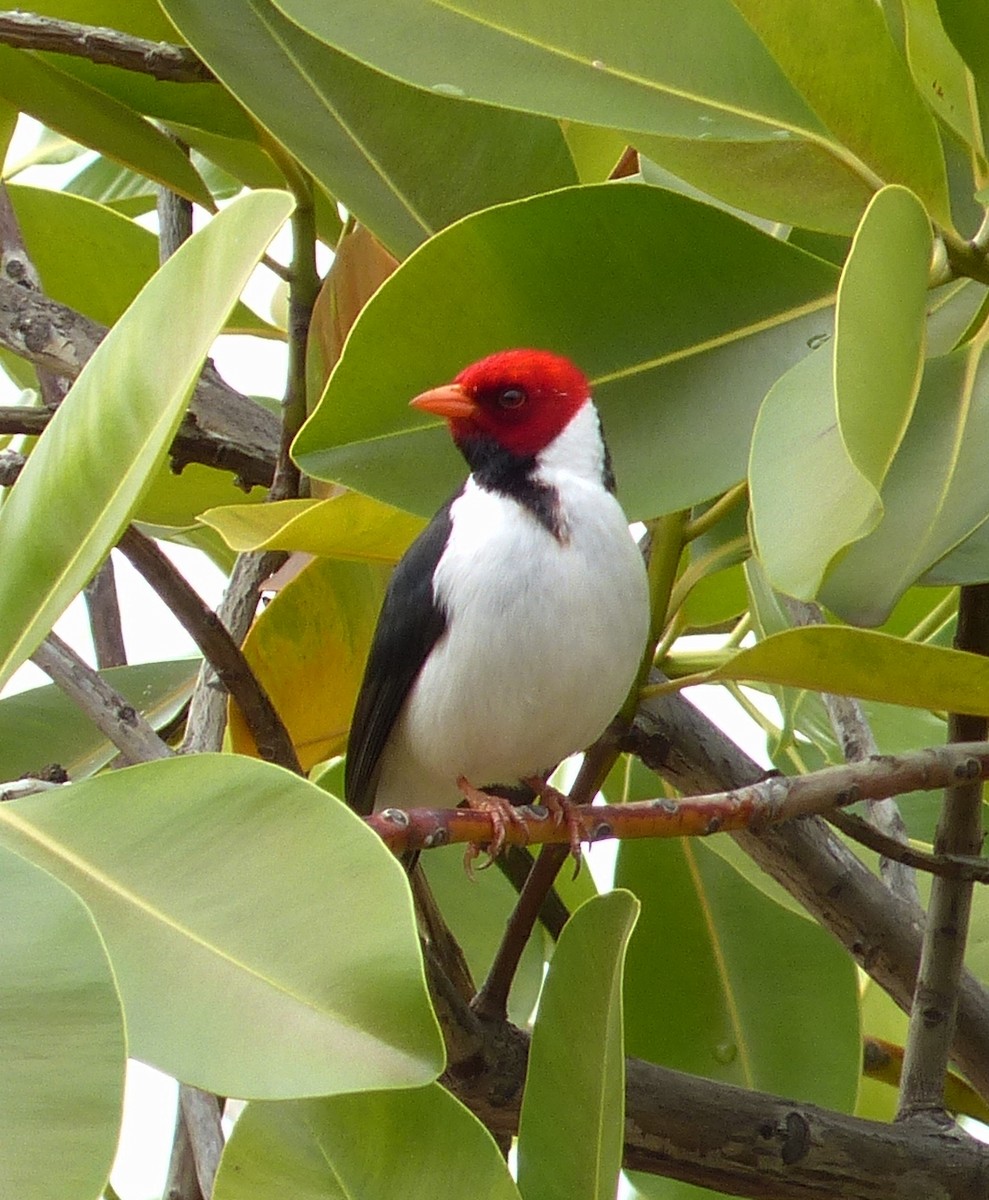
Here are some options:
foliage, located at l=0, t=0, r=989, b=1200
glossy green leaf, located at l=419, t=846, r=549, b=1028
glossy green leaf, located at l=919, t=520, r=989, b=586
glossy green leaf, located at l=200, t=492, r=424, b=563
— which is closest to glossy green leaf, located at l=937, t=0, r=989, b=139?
foliage, located at l=0, t=0, r=989, b=1200

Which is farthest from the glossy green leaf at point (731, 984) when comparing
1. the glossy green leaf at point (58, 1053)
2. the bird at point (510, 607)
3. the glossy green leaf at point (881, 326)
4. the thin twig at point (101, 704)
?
the glossy green leaf at point (58, 1053)

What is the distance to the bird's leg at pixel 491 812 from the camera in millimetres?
1480

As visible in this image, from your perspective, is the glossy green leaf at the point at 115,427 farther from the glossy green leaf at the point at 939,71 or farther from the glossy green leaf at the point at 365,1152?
the glossy green leaf at the point at 939,71

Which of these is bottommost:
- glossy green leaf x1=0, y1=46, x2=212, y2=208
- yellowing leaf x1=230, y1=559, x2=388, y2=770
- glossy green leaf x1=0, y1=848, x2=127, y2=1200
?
glossy green leaf x1=0, y1=848, x2=127, y2=1200

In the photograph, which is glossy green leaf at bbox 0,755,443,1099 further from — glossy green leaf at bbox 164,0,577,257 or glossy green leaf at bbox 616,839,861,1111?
glossy green leaf at bbox 616,839,861,1111

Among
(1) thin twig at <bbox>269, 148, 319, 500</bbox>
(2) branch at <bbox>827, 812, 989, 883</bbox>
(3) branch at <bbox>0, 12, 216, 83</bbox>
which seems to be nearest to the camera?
(2) branch at <bbox>827, 812, 989, 883</bbox>

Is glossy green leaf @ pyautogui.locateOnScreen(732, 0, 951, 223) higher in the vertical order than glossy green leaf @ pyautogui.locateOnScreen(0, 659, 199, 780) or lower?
→ higher

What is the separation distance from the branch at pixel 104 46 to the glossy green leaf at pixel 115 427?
613 millimetres

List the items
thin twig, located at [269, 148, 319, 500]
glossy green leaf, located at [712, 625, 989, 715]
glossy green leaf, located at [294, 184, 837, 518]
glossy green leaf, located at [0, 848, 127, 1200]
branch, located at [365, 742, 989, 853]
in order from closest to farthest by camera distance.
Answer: glossy green leaf, located at [0, 848, 127, 1200] < branch, located at [365, 742, 989, 853] < glossy green leaf, located at [712, 625, 989, 715] < glossy green leaf, located at [294, 184, 837, 518] < thin twig, located at [269, 148, 319, 500]

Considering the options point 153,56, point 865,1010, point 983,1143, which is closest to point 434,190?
point 153,56

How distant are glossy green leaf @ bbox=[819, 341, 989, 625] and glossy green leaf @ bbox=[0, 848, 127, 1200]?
2.26 feet

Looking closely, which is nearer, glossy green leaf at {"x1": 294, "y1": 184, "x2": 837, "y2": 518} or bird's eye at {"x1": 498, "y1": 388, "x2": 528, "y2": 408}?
glossy green leaf at {"x1": 294, "y1": 184, "x2": 837, "y2": 518}

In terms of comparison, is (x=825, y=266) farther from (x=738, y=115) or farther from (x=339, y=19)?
(x=339, y=19)

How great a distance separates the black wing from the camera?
2.02 metres
